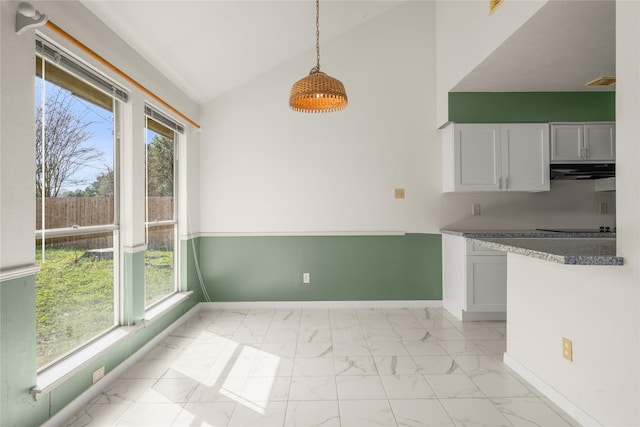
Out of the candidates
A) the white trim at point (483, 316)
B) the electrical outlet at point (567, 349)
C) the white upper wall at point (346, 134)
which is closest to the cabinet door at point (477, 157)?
the white upper wall at point (346, 134)

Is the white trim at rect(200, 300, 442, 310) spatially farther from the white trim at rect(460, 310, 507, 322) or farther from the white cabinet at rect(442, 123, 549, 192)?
the white cabinet at rect(442, 123, 549, 192)

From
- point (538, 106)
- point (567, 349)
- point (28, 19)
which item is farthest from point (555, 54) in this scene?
point (28, 19)

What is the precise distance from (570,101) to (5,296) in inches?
193

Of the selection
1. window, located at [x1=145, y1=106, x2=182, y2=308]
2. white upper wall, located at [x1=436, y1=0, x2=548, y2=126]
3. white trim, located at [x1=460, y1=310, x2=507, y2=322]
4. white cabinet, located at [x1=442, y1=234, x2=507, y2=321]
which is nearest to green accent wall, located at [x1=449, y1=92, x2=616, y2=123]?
white upper wall, located at [x1=436, y1=0, x2=548, y2=126]

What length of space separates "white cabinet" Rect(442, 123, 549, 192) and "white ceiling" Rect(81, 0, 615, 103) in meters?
0.44

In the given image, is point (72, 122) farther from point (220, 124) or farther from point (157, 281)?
point (220, 124)

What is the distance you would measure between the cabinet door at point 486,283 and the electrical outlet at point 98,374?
3181 millimetres

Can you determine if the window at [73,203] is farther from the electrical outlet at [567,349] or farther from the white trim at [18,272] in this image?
the electrical outlet at [567,349]

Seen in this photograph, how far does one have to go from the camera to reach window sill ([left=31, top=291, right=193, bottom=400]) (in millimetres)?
1724

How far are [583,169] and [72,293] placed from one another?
4.69 m

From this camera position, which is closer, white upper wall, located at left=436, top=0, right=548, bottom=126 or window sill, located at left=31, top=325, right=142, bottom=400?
window sill, located at left=31, top=325, right=142, bottom=400

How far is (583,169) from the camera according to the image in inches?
143

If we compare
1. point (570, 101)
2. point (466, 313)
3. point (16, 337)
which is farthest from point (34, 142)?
point (570, 101)

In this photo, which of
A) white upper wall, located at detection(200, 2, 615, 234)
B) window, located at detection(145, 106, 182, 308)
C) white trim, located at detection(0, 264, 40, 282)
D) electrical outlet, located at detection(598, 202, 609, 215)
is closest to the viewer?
white trim, located at detection(0, 264, 40, 282)
